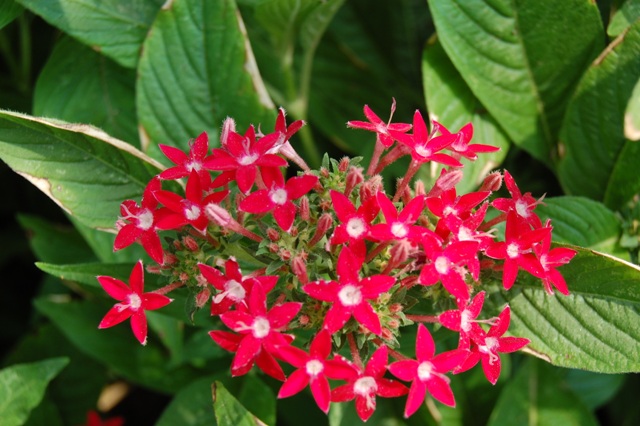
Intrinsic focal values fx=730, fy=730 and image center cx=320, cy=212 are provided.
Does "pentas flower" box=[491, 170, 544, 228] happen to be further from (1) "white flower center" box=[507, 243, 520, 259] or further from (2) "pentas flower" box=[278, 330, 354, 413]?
(2) "pentas flower" box=[278, 330, 354, 413]

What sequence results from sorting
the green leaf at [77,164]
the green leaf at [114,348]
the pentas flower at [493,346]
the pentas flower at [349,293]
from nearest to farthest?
the pentas flower at [349,293], the pentas flower at [493,346], the green leaf at [77,164], the green leaf at [114,348]

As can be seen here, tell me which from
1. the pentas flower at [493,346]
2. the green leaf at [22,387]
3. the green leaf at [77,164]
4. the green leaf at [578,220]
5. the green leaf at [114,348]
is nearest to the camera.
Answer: the pentas flower at [493,346]

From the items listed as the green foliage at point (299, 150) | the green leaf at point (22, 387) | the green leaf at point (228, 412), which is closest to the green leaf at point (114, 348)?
the green foliage at point (299, 150)

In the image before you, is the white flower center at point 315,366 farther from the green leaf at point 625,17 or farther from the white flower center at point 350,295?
the green leaf at point 625,17

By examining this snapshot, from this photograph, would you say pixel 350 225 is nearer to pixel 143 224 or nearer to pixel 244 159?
pixel 244 159

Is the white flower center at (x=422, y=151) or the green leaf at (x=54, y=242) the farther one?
the green leaf at (x=54, y=242)

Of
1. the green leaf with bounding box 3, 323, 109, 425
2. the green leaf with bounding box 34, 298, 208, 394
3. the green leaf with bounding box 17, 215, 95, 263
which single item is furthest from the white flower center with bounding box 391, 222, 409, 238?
the green leaf with bounding box 3, 323, 109, 425
